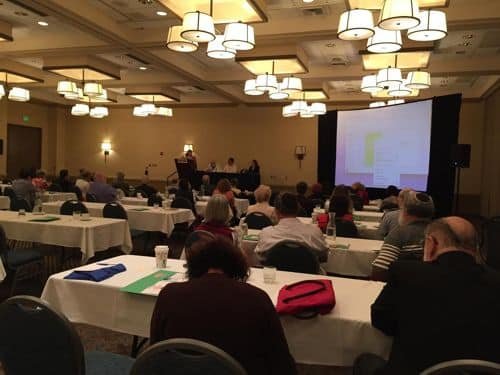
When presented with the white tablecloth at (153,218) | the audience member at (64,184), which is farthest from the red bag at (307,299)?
the audience member at (64,184)

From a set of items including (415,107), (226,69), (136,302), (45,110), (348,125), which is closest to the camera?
(136,302)

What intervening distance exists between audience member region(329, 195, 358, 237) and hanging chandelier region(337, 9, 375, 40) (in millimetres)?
1773

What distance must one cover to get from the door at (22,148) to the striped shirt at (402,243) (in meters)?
15.7

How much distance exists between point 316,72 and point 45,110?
1153 centimetres

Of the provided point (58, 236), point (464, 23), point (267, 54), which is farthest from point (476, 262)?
point (267, 54)

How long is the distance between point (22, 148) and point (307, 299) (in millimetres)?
16413

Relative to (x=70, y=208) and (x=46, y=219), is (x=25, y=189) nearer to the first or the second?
(x=70, y=208)

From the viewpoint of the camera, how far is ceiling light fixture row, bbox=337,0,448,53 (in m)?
3.93

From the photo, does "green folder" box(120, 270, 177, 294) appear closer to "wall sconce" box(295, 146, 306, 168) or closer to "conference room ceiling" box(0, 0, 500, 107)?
"conference room ceiling" box(0, 0, 500, 107)

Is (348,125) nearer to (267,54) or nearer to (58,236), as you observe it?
(267,54)

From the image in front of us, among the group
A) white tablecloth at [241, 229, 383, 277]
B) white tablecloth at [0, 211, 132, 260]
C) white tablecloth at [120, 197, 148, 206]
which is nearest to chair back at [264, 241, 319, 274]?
white tablecloth at [241, 229, 383, 277]

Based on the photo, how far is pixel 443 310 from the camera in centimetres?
164

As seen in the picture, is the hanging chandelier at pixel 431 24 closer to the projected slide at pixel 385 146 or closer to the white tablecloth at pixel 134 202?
the projected slide at pixel 385 146

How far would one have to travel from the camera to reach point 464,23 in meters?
6.61
